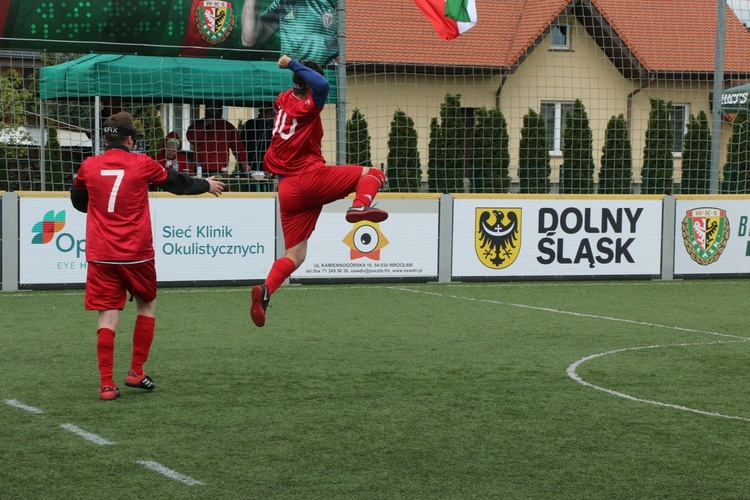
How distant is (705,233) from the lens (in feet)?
53.3

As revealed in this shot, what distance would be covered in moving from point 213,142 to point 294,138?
822 cm

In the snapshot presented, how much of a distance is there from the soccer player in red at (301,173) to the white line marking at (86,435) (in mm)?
2087

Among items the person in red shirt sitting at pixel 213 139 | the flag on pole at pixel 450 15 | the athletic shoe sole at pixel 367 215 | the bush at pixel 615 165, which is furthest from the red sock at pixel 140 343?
the bush at pixel 615 165

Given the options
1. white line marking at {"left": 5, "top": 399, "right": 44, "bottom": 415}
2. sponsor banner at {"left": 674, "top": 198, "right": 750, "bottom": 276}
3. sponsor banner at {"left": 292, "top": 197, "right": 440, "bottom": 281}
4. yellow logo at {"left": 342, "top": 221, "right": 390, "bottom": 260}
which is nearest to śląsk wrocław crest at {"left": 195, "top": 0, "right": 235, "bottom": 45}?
sponsor banner at {"left": 292, "top": 197, "right": 440, "bottom": 281}

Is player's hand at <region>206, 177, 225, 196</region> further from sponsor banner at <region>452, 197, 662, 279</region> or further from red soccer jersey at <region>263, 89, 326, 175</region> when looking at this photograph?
sponsor banner at <region>452, 197, 662, 279</region>

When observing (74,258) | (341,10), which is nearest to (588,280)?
(341,10)

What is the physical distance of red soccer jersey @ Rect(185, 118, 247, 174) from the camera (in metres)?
16.2

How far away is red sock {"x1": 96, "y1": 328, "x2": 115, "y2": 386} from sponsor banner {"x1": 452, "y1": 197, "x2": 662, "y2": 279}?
8.45 m

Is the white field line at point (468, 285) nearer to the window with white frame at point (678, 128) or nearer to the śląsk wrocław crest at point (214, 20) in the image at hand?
the śląsk wrocław crest at point (214, 20)

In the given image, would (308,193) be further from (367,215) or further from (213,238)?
(213,238)

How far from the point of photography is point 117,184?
7238 millimetres

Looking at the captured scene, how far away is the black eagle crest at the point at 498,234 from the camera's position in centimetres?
1534

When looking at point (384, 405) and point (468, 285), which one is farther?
point (468, 285)

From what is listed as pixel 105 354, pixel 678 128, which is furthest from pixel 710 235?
pixel 105 354
